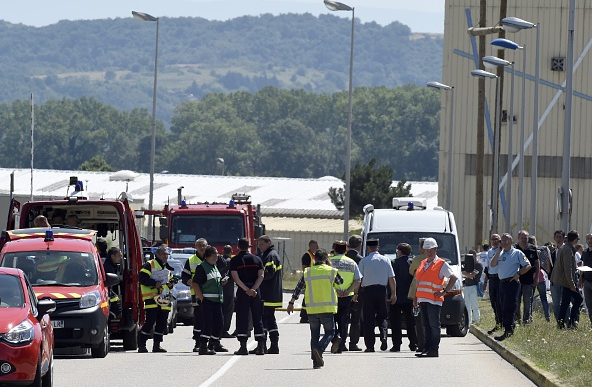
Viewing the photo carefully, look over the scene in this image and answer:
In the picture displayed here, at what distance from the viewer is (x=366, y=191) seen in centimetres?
9038

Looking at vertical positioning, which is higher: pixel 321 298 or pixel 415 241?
pixel 415 241

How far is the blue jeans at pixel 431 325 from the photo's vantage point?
2164 centimetres

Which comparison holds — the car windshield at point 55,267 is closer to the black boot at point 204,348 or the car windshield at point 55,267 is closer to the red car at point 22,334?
the black boot at point 204,348

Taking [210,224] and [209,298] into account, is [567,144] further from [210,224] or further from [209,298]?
[209,298]

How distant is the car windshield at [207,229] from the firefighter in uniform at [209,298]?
11376mm

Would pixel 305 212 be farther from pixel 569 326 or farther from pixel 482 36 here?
pixel 569 326

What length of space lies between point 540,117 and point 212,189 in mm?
31422

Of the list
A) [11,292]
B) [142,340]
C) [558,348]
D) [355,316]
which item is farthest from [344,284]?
[11,292]

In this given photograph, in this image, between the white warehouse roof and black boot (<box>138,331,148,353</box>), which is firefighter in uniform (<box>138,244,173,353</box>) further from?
the white warehouse roof

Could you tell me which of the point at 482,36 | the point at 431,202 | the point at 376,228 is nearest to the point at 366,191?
the point at 431,202

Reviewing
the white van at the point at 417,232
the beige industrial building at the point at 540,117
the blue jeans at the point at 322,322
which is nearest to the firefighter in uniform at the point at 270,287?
the blue jeans at the point at 322,322

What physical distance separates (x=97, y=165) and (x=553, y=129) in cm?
10121

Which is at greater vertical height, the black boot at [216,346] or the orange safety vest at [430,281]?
the orange safety vest at [430,281]

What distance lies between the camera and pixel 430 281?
21.7 m
